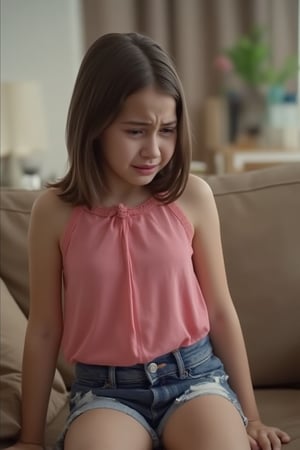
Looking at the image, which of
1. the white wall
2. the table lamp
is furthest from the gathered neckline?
the white wall

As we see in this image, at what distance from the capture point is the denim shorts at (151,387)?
1.26 m

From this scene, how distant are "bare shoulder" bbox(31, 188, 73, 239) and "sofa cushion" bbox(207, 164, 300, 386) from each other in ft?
1.43

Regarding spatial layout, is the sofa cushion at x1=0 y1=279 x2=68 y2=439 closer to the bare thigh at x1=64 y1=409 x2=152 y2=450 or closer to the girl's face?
the bare thigh at x1=64 y1=409 x2=152 y2=450

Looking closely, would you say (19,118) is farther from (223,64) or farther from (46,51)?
(223,64)

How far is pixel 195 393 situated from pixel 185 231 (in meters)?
0.29

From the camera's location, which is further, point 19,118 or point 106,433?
point 19,118

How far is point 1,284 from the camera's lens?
5.25ft

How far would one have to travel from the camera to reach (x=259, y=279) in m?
1.60

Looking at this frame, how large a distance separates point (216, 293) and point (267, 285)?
0.86ft

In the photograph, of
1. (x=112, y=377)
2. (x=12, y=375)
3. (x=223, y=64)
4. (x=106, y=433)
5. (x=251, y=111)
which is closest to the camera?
(x=106, y=433)

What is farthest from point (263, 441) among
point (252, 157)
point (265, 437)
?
point (252, 157)

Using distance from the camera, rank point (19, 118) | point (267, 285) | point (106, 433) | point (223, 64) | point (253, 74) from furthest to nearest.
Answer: point (223, 64), point (253, 74), point (19, 118), point (267, 285), point (106, 433)

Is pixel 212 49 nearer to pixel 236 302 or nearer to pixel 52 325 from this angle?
pixel 236 302

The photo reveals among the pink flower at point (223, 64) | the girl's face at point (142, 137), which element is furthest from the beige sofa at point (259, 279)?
the pink flower at point (223, 64)
